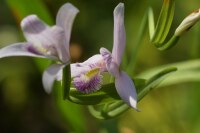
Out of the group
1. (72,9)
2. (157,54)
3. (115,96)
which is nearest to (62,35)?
(72,9)

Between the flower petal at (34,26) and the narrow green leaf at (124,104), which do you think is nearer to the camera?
the flower petal at (34,26)

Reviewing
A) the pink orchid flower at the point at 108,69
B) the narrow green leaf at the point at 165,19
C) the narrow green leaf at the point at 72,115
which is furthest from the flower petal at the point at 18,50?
the narrow green leaf at the point at 72,115

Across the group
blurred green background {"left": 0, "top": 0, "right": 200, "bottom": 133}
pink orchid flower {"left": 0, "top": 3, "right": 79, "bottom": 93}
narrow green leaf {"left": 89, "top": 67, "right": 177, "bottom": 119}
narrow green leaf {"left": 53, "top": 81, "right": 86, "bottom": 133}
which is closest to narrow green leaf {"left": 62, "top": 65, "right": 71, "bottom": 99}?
pink orchid flower {"left": 0, "top": 3, "right": 79, "bottom": 93}

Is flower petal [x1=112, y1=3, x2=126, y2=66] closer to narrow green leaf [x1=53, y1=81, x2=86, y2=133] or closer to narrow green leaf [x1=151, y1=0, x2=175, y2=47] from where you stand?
narrow green leaf [x1=151, y1=0, x2=175, y2=47]

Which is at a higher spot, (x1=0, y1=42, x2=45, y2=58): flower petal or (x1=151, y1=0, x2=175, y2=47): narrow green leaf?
(x1=0, y1=42, x2=45, y2=58): flower petal

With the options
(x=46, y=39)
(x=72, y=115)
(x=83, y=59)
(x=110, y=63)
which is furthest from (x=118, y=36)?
(x=83, y=59)

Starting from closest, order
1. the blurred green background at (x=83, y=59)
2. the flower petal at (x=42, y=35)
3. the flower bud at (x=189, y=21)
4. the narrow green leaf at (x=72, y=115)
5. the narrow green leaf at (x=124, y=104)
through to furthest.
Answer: the flower petal at (x=42, y=35) → the flower bud at (x=189, y=21) → the narrow green leaf at (x=124, y=104) → the narrow green leaf at (x=72, y=115) → the blurred green background at (x=83, y=59)

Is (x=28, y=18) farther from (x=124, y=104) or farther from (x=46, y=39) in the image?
(x=124, y=104)

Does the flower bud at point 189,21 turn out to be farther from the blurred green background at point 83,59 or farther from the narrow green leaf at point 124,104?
the blurred green background at point 83,59
